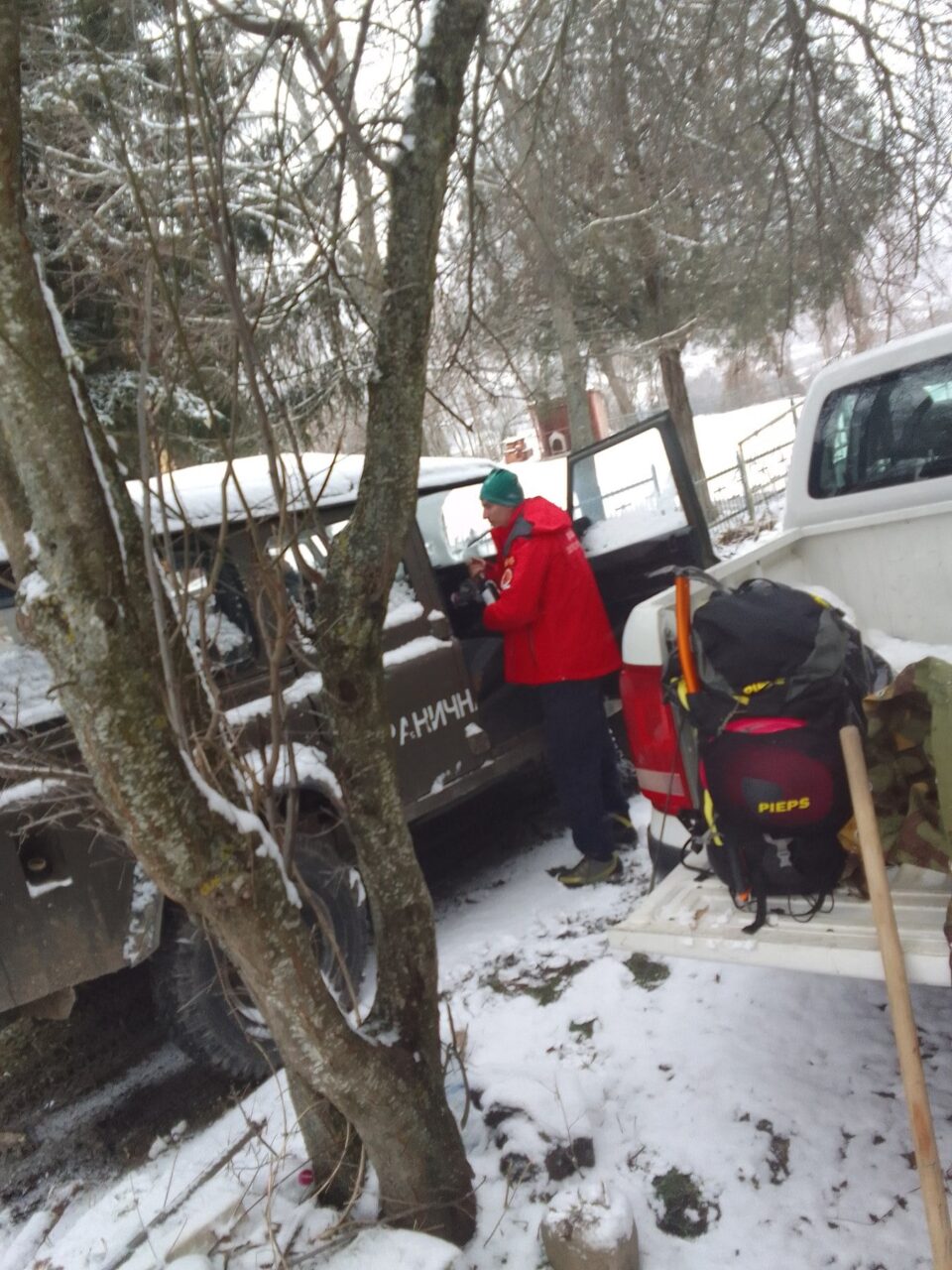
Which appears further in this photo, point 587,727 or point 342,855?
point 587,727

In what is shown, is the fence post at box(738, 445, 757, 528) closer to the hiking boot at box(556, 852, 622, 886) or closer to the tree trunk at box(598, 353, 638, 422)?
the tree trunk at box(598, 353, 638, 422)

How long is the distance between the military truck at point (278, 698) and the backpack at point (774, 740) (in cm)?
95

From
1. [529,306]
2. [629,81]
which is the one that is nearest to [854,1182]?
[629,81]

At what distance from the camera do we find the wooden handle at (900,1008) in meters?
1.78

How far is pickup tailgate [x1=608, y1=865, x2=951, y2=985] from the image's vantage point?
1.98 meters

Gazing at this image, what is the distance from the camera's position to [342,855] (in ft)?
11.9

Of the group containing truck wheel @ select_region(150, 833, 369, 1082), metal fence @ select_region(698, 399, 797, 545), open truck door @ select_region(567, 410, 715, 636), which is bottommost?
truck wheel @ select_region(150, 833, 369, 1082)

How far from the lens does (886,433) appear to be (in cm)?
371

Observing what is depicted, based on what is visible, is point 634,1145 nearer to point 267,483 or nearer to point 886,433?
point 267,483

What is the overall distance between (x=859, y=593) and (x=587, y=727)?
1242mm

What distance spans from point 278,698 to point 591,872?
2494 millimetres

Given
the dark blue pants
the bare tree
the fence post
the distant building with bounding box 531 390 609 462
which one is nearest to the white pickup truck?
the dark blue pants

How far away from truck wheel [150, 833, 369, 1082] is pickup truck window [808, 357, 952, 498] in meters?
2.60

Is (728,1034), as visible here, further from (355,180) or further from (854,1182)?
(355,180)
